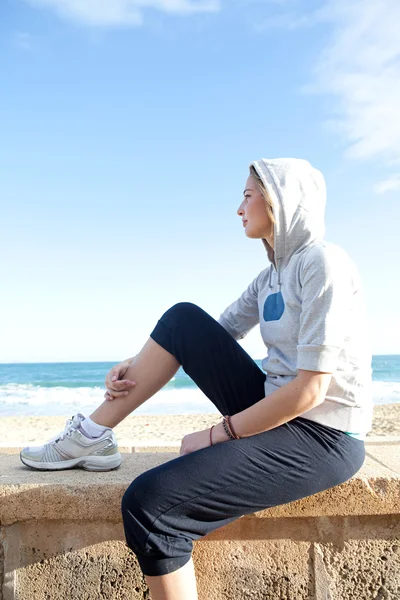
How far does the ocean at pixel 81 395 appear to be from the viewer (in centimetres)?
2028

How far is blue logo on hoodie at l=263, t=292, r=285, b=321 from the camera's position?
2082 millimetres

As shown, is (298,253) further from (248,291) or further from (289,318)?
(248,291)

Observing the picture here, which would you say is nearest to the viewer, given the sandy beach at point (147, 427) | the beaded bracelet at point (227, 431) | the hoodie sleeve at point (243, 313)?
the beaded bracelet at point (227, 431)

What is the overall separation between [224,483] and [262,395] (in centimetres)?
55

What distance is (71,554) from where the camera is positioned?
2.17 meters

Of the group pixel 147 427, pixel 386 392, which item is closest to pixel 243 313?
pixel 147 427

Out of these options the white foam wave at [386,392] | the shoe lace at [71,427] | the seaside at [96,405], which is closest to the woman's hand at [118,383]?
the shoe lace at [71,427]

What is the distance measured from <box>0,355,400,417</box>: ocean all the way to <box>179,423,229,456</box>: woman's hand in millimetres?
16762

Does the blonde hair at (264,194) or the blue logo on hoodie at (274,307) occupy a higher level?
the blonde hair at (264,194)

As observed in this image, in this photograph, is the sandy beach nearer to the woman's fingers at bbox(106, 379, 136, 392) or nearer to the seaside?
the seaside

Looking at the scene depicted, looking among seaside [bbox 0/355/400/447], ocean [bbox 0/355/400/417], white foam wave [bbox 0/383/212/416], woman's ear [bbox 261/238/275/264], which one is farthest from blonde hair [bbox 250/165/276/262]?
white foam wave [bbox 0/383/212/416]

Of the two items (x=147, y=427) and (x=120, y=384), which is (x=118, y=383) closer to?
(x=120, y=384)

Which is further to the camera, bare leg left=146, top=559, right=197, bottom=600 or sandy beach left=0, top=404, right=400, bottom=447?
sandy beach left=0, top=404, right=400, bottom=447

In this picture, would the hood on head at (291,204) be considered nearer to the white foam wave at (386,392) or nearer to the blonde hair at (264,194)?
the blonde hair at (264,194)
